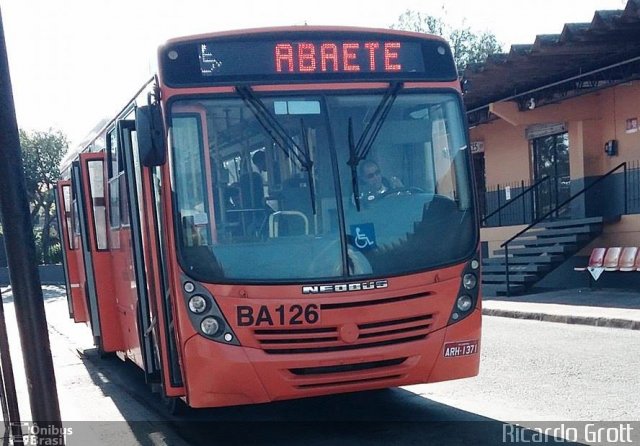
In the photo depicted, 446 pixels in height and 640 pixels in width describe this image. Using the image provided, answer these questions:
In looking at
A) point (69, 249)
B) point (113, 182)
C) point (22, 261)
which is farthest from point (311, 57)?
point (69, 249)

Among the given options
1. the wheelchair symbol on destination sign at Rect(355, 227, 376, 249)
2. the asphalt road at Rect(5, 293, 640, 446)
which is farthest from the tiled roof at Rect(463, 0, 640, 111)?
the wheelchair symbol on destination sign at Rect(355, 227, 376, 249)

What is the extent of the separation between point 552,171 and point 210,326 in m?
17.0

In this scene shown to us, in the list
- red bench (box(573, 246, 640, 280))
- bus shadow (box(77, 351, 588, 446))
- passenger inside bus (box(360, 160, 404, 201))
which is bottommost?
red bench (box(573, 246, 640, 280))

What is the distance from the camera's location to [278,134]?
6.24 meters

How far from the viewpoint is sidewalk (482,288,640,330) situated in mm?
12953

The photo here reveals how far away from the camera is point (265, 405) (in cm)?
818

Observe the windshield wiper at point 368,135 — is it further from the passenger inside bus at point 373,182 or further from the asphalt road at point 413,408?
the asphalt road at point 413,408

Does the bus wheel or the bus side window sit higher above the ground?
the bus side window

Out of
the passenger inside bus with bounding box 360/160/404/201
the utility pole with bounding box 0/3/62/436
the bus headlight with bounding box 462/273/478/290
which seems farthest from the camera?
the bus headlight with bounding box 462/273/478/290

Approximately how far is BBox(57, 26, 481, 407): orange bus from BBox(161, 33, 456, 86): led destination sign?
0.04ft

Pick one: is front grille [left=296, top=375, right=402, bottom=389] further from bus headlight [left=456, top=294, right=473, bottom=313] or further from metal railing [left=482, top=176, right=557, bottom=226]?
metal railing [left=482, top=176, right=557, bottom=226]

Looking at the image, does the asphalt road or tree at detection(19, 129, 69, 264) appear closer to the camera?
the asphalt road

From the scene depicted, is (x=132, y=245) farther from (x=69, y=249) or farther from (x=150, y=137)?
(x=69, y=249)

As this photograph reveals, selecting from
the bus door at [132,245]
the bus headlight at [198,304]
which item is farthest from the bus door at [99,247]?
the bus headlight at [198,304]
